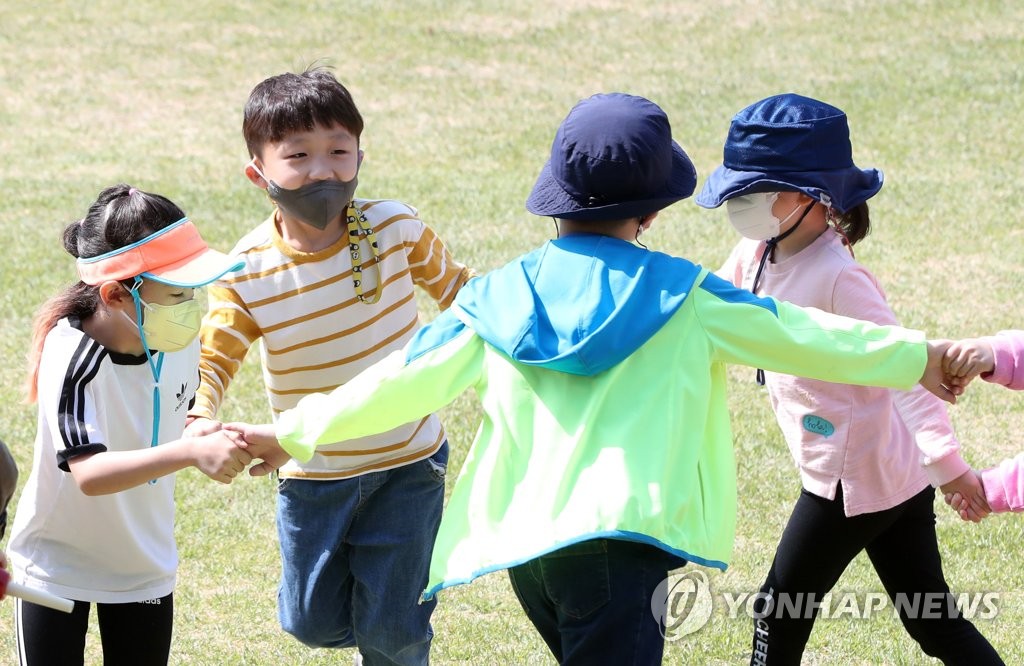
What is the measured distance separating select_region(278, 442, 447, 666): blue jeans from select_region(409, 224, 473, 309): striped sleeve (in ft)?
1.51

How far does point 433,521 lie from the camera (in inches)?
148

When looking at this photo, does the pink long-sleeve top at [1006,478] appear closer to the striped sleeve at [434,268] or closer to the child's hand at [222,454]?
the striped sleeve at [434,268]

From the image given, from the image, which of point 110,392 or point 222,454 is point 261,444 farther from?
point 110,392

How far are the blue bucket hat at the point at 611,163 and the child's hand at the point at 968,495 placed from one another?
4.02 ft

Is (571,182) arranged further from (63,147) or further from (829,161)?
(63,147)

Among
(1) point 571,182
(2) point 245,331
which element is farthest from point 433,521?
(1) point 571,182

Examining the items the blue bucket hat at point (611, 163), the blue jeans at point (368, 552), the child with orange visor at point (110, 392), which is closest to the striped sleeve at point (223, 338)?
the child with orange visor at point (110, 392)

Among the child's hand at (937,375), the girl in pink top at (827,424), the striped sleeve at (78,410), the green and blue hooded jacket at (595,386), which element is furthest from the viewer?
the girl in pink top at (827,424)

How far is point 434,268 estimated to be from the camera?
12.1 ft

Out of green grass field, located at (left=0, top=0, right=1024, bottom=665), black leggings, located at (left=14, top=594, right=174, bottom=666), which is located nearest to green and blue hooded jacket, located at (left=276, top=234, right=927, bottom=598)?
black leggings, located at (left=14, top=594, right=174, bottom=666)

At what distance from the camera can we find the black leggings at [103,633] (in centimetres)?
332

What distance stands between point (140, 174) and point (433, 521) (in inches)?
306

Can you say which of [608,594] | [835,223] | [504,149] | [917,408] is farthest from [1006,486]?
[504,149]

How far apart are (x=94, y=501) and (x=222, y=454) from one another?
18.3 inches
